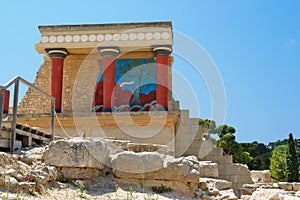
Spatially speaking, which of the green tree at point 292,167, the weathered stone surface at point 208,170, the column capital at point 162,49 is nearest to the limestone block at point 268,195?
the weathered stone surface at point 208,170

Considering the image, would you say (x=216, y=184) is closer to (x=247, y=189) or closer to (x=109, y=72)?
(x=247, y=189)

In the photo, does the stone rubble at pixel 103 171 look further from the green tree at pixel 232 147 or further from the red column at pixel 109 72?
the green tree at pixel 232 147

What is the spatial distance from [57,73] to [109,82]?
6.52 feet

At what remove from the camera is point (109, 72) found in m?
13.9

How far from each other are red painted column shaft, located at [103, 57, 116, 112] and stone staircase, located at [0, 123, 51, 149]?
596 cm

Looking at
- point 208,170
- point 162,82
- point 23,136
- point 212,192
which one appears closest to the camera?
point 212,192

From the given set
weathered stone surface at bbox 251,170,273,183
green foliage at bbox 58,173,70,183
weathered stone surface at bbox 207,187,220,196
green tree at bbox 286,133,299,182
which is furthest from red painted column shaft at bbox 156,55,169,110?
green tree at bbox 286,133,299,182

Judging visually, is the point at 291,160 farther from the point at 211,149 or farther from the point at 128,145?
the point at 128,145

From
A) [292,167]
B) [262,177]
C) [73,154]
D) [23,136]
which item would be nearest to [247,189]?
[262,177]

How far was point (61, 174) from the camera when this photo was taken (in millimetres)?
5340

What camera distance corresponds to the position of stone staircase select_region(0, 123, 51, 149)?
18.8 feet

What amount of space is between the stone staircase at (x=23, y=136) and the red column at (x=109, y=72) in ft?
19.6

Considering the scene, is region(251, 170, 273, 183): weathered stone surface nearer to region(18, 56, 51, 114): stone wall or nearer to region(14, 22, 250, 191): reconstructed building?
region(14, 22, 250, 191): reconstructed building

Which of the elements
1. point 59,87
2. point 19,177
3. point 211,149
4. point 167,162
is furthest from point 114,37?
point 19,177
